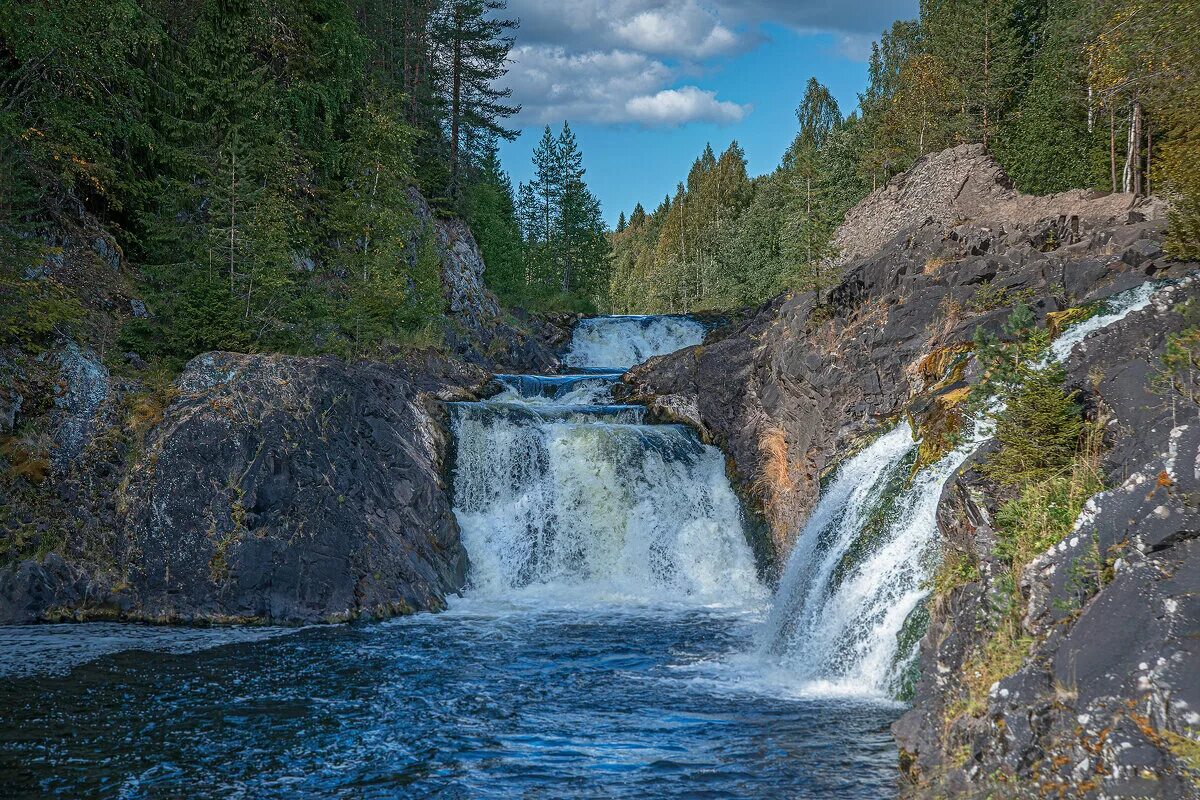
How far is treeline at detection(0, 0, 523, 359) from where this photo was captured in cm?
1819

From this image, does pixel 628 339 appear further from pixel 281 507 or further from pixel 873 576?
pixel 873 576

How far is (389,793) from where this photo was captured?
8188 millimetres

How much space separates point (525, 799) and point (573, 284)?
58.1 metres

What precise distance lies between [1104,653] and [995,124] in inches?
1677

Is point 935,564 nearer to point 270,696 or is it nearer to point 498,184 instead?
point 270,696

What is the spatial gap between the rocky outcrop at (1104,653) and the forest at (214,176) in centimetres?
1637

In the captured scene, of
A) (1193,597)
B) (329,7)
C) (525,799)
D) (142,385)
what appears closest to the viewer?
(1193,597)

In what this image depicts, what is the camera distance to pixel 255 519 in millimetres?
15969

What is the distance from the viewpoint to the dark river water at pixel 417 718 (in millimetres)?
8336

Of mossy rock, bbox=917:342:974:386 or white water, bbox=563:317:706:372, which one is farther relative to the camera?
white water, bbox=563:317:706:372

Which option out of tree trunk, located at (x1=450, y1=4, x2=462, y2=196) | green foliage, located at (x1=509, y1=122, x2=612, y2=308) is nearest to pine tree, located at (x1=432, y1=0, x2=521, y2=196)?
tree trunk, located at (x1=450, y1=4, x2=462, y2=196)

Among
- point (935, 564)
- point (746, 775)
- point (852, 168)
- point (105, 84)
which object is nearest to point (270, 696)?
point (746, 775)

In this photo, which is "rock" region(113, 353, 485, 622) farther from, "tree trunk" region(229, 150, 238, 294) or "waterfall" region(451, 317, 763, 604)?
"tree trunk" region(229, 150, 238, 294)

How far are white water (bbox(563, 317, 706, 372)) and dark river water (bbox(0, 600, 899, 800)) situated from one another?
22.3 meters
